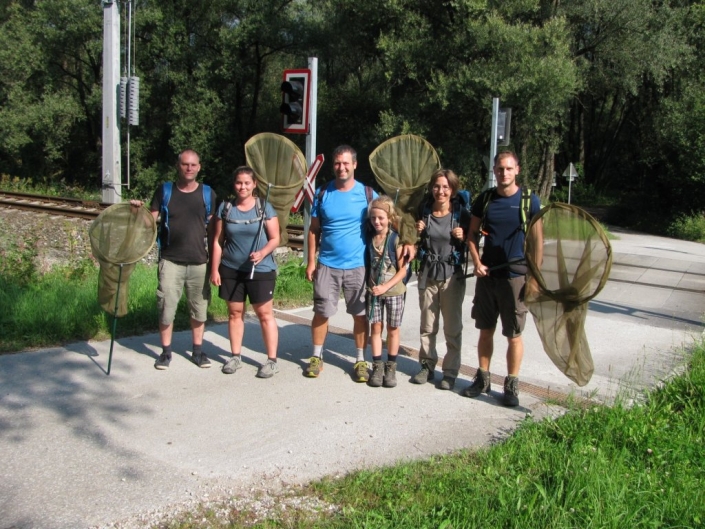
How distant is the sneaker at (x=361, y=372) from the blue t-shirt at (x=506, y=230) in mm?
1337

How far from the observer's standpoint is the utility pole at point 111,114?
41.8ft

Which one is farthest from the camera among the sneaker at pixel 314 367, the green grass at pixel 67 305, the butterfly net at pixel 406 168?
the green grass at pixel 67 305

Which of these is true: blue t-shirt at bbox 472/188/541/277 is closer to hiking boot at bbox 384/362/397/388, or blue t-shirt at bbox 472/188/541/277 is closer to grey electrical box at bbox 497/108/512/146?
hiking boot at bbox 384/362/397/388

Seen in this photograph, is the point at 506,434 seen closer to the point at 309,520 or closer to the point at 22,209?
the point at 309,520

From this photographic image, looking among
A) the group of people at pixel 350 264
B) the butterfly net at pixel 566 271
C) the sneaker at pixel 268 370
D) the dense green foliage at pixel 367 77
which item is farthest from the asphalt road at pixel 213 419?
the dense green foliage at pixel 367 77

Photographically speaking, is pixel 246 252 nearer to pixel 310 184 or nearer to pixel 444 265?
pixel 444 265

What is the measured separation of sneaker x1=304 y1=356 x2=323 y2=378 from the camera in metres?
5.66

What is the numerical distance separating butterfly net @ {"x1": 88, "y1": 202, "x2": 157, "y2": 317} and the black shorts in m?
0.72

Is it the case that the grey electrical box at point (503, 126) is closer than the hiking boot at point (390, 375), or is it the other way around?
the hiking boot at point (390, 375)

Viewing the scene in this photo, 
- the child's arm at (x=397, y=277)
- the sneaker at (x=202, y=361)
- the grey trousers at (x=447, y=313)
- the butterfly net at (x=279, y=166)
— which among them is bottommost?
the sneaker at (x=202, y=361)

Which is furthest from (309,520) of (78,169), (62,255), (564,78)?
(78,169)

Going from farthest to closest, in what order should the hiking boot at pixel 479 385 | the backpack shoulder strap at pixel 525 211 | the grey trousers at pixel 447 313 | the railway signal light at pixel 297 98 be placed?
the railway signal light at pixel 297 98 → the grey trousers at pixel 447 313 → the hiking boot at pixel 479 385 → the backpack shoulder strap at pixel 525 211

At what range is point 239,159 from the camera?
3102 cm

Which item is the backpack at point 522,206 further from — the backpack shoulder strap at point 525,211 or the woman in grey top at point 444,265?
the woman in grey top at point 444,265
